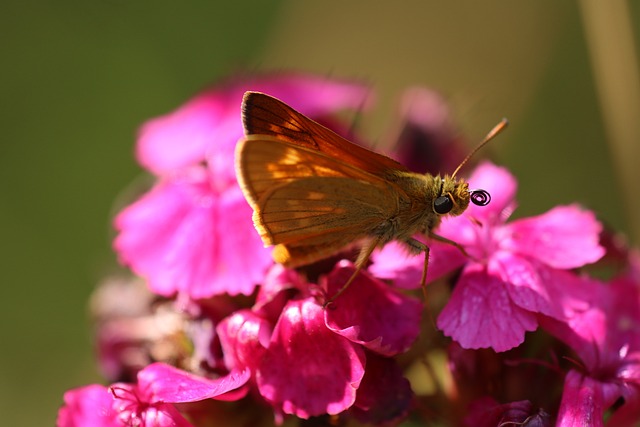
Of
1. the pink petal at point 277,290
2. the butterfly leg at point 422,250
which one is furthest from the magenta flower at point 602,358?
the pink petal at point 277,290

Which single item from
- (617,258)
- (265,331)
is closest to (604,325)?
(617,258)

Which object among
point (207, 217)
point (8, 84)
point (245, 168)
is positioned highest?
point (245, 168)

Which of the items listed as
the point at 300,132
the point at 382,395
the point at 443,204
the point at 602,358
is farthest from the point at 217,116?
the point at 602,358

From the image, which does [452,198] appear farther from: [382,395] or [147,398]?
[147,398]

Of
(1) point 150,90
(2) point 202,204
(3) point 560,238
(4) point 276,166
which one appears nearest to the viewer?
(4) point 276,166

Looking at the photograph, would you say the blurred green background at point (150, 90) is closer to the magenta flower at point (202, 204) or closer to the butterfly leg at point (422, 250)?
the magenta flower at point (202, 204)

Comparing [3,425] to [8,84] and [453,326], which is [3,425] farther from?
[453,326]

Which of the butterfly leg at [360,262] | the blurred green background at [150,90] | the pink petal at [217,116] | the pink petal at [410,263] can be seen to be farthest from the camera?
the blurred green background at [150,90]
